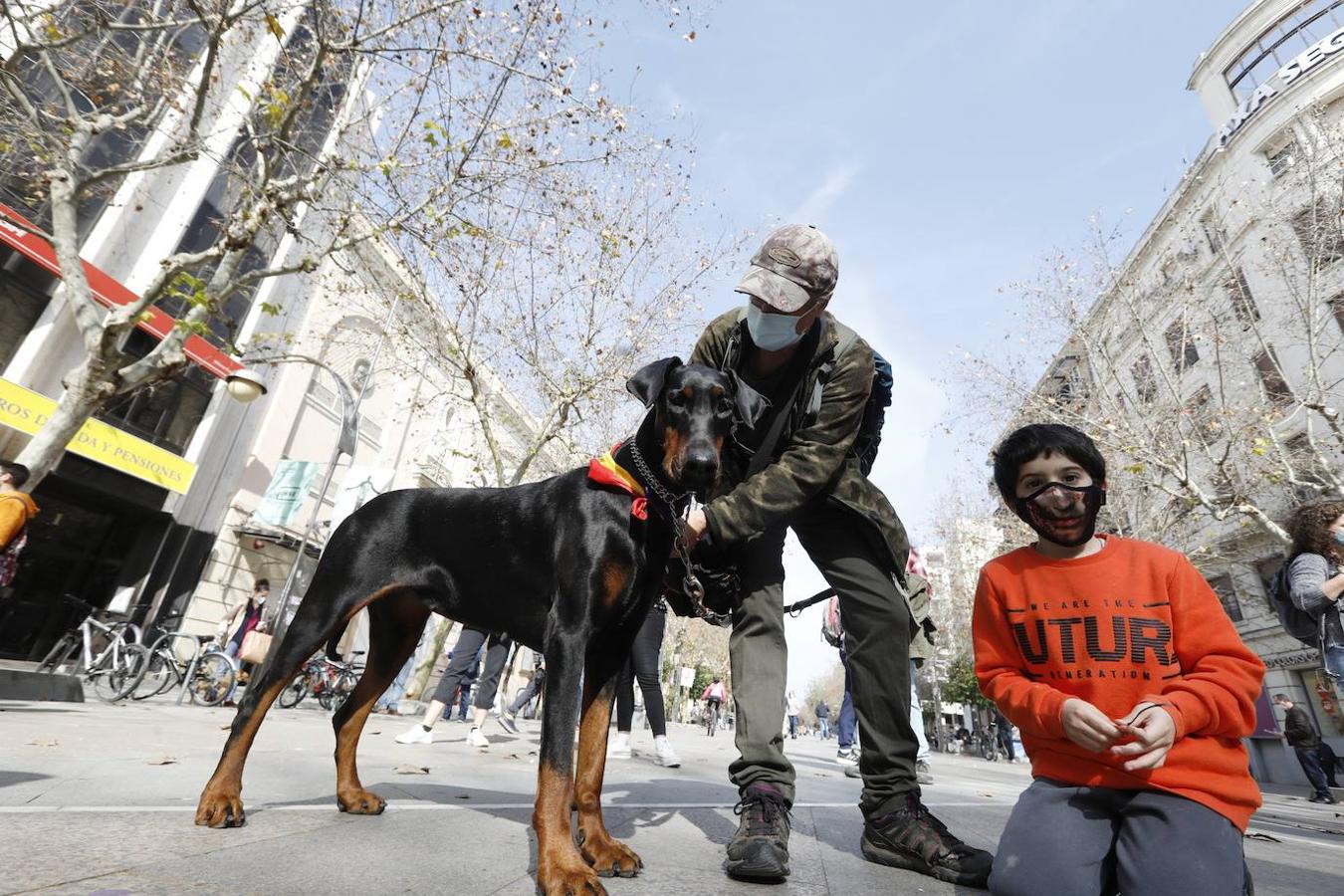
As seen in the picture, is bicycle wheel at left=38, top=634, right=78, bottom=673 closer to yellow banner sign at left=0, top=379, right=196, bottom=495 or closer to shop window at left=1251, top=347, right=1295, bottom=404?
A: yellow banner sign at left=0, top=379, right=196, bottom=495

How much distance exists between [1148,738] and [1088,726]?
0.11 m

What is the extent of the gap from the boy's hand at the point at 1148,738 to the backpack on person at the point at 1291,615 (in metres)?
3.75

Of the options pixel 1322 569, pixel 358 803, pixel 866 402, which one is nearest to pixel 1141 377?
pixel 1322 569

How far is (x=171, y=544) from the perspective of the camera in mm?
14469

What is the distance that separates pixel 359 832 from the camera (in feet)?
Answer: 6.87

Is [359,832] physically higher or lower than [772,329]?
lower

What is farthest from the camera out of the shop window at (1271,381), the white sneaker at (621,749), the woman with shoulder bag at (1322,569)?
the shop window at (1271,381)

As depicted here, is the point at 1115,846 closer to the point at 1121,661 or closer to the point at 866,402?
the point at 1121,661

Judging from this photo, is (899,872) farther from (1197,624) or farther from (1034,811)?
(1197,624)

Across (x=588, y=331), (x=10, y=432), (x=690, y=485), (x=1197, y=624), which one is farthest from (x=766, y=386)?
(x=10, y=432)

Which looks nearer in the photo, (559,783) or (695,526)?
(559,783)

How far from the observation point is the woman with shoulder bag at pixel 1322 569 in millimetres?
3977

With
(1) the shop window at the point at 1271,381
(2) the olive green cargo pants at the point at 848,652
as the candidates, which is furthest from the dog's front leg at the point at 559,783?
(1) the shop window at the point at 1271,381

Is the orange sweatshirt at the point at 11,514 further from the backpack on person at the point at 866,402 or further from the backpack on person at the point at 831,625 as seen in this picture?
the backpack on person at the point at 831,625
